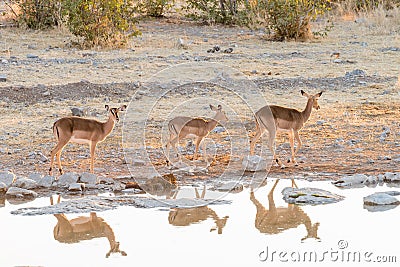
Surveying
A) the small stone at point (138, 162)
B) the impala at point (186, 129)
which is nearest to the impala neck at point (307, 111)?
the impala at point (186, 129)

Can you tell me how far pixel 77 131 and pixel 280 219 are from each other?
2462 mm

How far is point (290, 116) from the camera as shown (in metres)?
9.00

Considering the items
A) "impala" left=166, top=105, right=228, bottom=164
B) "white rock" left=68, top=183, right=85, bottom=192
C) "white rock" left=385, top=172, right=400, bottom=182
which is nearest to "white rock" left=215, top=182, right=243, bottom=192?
"impala" left=166, top=105, right=228, bottom=164

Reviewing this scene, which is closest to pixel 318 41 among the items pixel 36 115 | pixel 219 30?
pixel 219 30

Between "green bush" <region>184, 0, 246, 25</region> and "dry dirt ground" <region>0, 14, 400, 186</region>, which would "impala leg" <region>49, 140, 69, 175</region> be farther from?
"green bush" <region>184, 0, 246, 25</region>

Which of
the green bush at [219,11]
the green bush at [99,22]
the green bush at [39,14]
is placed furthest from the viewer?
the green bush at [219,11]

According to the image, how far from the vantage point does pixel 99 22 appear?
1596 cm

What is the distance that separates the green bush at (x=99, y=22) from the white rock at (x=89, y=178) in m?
8.11

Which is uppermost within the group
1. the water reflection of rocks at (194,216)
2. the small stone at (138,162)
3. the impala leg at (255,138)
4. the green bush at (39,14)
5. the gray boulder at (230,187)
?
the green bush at (39,14)

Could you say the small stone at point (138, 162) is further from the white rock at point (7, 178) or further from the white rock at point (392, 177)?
the white rock at point (392, 177)

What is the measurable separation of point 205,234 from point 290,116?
289cm

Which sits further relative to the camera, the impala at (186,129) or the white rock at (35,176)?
the impala at (186,129)

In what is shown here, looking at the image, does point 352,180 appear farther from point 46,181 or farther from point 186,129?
point 46,181

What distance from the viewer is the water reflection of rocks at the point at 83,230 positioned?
20.6ft
